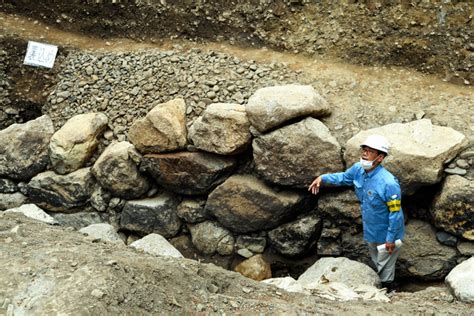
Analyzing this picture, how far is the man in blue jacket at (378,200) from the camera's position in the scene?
5.86 metres

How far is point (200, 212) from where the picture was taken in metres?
8.04

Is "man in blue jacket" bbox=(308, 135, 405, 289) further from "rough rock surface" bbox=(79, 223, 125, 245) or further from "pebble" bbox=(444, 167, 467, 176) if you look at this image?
"rough rock surface" bbox=(79, 223, 125, 245)

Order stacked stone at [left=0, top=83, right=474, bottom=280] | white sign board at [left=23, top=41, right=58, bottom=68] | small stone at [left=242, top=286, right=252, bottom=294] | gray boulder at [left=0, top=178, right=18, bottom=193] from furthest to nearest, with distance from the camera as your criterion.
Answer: white sign board at [left=23, top=41, right=58, bottom=68] → gray boulder at [left=0, top=178, right=18, bottom=193] → stacked stone at [left=0, top=83, right=474, bottom=280] → small stone at [left=242, top=286, right=252, bottom=294]

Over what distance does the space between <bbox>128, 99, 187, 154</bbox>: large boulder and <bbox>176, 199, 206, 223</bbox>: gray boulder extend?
81cm

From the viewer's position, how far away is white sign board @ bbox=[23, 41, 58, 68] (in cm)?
991

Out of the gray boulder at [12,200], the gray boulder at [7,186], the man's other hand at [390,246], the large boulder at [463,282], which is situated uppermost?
the large boulder at [463,282]

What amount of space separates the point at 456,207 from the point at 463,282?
127 cm

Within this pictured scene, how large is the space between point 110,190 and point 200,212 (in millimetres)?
1405

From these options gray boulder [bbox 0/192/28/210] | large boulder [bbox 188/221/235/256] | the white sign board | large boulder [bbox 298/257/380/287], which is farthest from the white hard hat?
the white sign board

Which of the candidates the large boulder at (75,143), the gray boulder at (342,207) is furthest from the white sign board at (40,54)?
the gray boulder at (342,207)

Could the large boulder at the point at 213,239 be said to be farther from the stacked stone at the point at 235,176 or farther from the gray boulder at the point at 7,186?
the gray boulder at the point at 7,186

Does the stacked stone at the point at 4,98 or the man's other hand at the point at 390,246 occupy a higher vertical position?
the man's other hand at the point at 390,246

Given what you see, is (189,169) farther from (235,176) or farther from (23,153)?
(23,153)

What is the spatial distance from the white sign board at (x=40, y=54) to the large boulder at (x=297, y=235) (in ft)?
16.9
